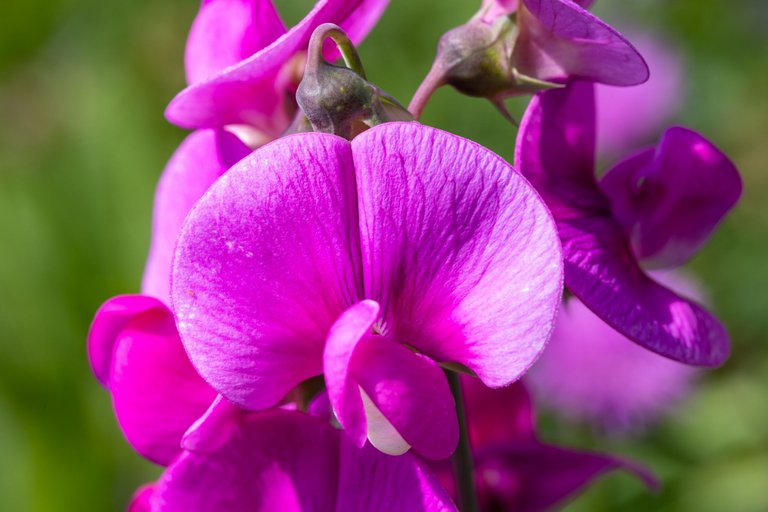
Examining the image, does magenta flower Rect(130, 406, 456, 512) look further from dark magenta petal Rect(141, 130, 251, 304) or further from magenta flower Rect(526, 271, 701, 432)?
magenta flower Rect(526, 271, 701, 432)

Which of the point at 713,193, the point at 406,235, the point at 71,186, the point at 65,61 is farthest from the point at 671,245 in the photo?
the point at 65,61

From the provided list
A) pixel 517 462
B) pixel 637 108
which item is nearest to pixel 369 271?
pixel 517 462

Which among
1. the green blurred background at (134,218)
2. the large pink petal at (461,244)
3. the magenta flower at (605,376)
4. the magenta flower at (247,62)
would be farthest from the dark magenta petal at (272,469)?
the magenta flower at (605,376)

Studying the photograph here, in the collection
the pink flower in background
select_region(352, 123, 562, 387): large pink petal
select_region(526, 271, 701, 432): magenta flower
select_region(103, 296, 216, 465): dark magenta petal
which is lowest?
select_region(526, 271, 701, 432): magenta flower

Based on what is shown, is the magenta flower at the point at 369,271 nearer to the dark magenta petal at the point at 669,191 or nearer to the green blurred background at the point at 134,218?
the dark magenta petal at the point at 669,191

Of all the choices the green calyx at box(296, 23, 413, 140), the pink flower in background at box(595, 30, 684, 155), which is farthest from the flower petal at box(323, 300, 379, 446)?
the pink flower in background at box(595, 30, 684, 155)

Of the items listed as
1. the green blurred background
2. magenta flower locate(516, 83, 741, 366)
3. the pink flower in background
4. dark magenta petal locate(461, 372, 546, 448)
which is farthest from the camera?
the pink flower in background
